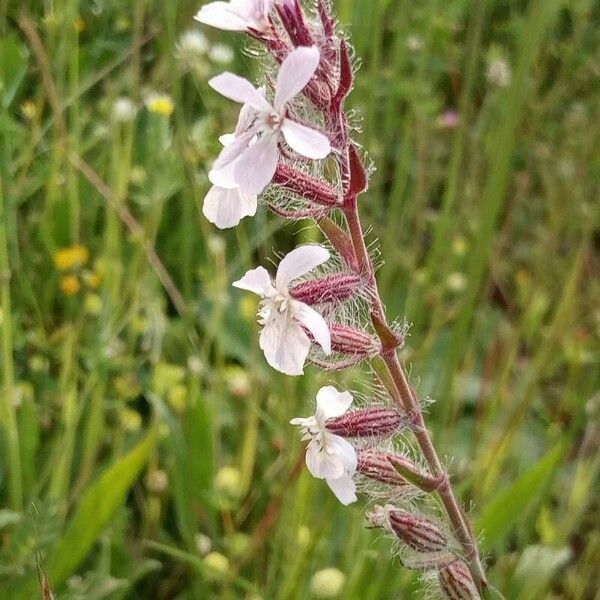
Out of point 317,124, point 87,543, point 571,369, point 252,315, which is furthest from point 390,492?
point 571,369

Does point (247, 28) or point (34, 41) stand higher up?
point (247, 28)

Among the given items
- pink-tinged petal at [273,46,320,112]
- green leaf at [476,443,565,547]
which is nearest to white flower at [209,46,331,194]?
pink-tinged petal at [273,46,320,112]

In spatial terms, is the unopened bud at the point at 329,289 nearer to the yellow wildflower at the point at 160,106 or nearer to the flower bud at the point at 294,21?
the flower bud at the point at 294,21

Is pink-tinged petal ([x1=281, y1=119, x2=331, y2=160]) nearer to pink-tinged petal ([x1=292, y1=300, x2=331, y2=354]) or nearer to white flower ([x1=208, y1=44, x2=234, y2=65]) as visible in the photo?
pink-tinged petal ([x1=292, y1=300, x2=331, y2=354])

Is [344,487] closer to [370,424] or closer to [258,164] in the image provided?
[370,424]

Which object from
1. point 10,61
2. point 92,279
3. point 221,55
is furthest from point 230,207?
point 221,55

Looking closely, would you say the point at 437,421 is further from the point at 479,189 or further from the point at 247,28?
the point at 247,28
